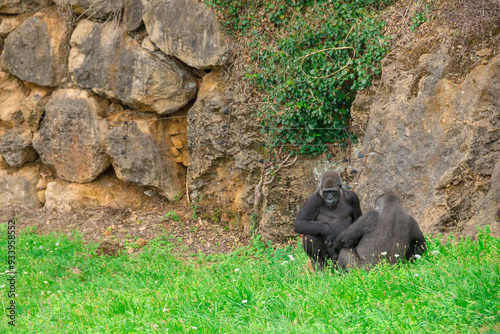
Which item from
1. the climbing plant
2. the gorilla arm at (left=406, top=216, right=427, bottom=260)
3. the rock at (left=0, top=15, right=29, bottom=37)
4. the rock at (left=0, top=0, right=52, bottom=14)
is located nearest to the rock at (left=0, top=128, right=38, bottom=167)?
the rock at (left=0, top=15, right=29, bottom=37)

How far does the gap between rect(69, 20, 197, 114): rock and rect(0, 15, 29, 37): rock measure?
1.89 m

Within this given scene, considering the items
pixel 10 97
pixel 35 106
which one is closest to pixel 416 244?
pixel 35 106

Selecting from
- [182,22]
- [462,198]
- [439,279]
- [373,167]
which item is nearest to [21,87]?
[182,22]

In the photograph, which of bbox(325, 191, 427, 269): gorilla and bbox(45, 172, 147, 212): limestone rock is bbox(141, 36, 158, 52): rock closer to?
bbox(45, 172, 147, 212): limestone rock

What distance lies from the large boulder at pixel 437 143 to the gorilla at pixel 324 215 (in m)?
1.00

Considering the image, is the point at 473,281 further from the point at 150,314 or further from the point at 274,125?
the point at 274,125

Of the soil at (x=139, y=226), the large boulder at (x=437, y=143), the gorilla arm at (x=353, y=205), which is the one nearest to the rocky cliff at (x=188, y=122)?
the large boulder at (x=437, y=143)

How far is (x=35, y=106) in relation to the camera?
12344 millimetres

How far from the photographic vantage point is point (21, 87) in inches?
506

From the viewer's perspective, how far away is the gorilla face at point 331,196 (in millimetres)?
6203

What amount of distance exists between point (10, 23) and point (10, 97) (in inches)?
Answer: 70.0

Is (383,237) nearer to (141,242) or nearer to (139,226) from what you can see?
(141,242)

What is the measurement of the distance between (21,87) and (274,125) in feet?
23.2

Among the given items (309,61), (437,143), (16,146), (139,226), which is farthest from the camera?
(16,146)
